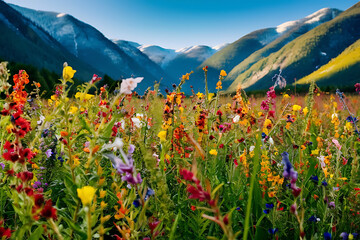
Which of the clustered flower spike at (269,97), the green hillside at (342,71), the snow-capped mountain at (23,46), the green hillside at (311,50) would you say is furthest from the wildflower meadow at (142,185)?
the green hillside at (311,50)

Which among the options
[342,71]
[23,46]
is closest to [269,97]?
[342,71]

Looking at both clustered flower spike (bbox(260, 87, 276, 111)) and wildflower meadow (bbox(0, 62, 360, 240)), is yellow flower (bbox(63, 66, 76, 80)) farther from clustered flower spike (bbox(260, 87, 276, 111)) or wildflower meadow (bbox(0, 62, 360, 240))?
clustered flower spike (bbox(260, 87, 276, 111))

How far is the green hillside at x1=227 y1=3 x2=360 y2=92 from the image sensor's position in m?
151

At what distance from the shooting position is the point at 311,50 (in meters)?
155

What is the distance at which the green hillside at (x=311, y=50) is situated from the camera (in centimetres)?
15125

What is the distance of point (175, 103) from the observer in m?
2.27

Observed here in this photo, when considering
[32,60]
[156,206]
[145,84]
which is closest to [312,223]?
[156,206]

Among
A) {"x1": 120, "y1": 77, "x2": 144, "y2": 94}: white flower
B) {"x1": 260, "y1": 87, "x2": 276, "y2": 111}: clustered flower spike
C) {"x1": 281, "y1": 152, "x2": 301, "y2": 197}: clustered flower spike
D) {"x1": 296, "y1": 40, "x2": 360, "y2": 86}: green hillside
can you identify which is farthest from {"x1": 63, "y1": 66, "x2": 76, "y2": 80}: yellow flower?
{"x1": 296, "y1": 40, "x2": 360, "y2": 86}: green hillside

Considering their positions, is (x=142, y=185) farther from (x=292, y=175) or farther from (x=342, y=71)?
(x=342, y=71)

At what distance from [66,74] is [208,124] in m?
1.55

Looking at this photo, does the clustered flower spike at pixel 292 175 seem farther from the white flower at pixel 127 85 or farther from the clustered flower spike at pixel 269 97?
the clustered flower spike at pixel 269 97

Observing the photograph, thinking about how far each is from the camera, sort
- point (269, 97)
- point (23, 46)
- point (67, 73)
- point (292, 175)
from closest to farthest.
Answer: point (292, 175) → point (67, 73) → point (269, 97) → point (23, 46)

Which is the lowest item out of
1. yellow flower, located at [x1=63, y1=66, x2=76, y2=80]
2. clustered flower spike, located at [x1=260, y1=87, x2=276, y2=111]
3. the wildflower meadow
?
the wildflower meadow

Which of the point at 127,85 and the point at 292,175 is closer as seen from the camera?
the point at 292,175
